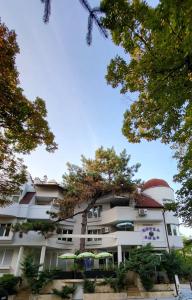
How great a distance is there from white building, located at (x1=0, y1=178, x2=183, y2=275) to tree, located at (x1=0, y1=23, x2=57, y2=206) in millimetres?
13523

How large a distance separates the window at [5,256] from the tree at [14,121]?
15958mm

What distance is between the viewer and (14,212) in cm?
2534

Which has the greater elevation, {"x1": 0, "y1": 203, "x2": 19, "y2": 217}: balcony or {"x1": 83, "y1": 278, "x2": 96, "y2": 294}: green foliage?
{"x1": 0, "y1": 203, "x2": 19, "y2": 217}: balcony

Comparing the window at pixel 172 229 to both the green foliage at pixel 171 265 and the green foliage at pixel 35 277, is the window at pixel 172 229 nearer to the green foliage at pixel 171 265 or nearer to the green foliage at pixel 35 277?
the green foliage at pixel 171 265

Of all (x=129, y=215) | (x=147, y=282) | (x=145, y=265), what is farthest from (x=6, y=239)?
(x=147, y=282)

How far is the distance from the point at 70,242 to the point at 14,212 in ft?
27.1

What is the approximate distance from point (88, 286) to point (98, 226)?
1038cm

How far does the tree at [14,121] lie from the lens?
26.9 ft

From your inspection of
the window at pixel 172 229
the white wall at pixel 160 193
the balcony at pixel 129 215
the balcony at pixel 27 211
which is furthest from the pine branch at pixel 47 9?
the white wall at pixel 160 193

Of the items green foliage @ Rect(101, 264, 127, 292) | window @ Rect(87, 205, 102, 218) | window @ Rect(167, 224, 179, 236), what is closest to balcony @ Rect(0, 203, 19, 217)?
window @ Rect(87, 205, 102, 218)

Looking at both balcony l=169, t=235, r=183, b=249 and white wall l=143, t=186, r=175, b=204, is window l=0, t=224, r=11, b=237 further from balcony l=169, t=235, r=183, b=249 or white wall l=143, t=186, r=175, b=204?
balcony l=169, t=235, r=183, b=249

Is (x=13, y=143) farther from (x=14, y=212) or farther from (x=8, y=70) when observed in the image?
(x=14, y=212)

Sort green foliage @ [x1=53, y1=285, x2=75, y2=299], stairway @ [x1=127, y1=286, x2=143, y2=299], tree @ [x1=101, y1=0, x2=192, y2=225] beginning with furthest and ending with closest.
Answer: stairway @ [x1=127, y1=286, x2=143, y2=299] → green foliage @ [x1=53, y1=285, x2=75, y2=299] → tree @ [x1=101, y1=0, x2=192, y2=225]

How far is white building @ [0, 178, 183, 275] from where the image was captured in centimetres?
2453
